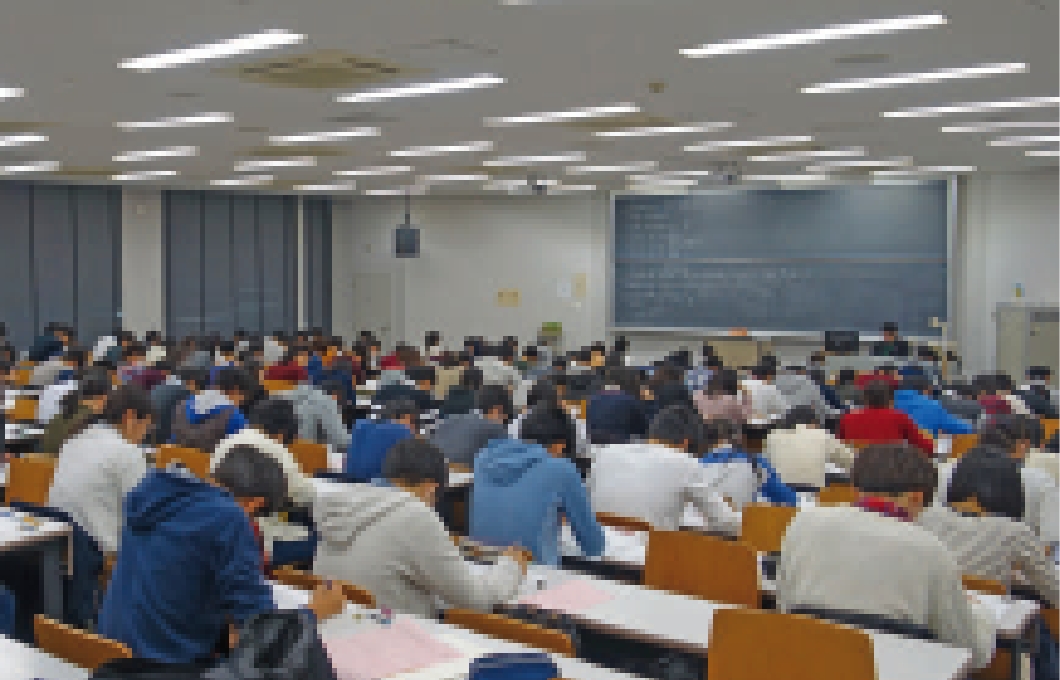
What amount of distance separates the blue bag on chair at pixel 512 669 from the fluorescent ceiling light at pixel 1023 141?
10.9 meters

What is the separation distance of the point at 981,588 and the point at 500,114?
6856mm

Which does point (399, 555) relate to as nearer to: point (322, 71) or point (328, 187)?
point (322, 71)

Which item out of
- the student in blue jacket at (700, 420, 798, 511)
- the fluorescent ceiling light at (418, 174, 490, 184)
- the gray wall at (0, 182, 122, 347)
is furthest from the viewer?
the gray wall at (0, 182, 122, 347)

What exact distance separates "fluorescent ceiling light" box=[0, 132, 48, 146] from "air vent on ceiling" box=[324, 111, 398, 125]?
3.61 m

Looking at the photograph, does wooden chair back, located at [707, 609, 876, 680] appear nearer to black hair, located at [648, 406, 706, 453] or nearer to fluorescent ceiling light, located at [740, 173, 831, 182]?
black hair, located at [648, 406, 706, 453]

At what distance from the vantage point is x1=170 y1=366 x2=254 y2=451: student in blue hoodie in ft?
21.7

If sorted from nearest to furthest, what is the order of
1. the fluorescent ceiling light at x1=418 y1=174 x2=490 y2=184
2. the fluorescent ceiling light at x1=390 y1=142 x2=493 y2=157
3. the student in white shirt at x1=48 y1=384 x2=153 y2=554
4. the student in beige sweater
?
the student in beige sweater < the student in white shirt at x1=48 y1=384 x2=153 y2=554 < the fluorescent ceiling light at x1=390 y1=142 x2=493 y2=157 < the fluorescent ceiling light at x1=418 y1=174 x2=490 y2=184

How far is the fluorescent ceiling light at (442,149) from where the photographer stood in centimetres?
1227

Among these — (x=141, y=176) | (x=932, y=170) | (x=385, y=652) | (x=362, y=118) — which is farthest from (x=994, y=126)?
(x=141, y=176)

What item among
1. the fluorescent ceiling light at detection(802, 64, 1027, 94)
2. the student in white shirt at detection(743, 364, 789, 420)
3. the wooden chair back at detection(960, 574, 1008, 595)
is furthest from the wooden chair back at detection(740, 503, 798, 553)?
the student in white shirt at detection(743, 364, 789, 420)

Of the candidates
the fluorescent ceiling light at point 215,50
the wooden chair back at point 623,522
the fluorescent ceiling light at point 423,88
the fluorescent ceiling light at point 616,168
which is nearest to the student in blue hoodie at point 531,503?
the wooden chair back at point 623,522

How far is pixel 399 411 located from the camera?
23.9ft

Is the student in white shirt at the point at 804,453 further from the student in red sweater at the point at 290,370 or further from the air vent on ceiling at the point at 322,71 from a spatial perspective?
the student in red sweater at the point at 290,370

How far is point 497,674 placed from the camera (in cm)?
291
